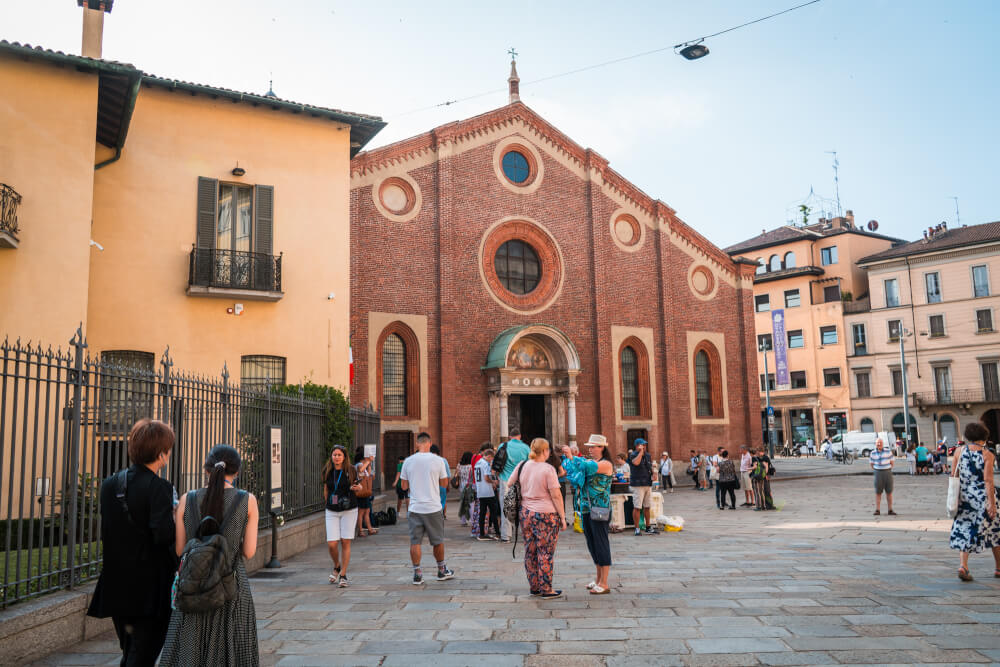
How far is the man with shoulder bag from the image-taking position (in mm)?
4254

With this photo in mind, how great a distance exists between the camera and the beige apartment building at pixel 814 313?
51844 millimetres

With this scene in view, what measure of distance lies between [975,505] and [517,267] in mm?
18656

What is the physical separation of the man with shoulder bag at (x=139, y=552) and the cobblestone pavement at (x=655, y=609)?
1.54 m

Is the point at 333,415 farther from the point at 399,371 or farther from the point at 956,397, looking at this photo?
the point at 956,397

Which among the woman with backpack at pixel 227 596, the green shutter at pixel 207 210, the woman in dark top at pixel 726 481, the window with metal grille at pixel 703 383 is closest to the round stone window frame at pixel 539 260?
the window with metal grille at pixel 703 383

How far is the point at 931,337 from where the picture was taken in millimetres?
47844

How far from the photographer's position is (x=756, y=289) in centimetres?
5591

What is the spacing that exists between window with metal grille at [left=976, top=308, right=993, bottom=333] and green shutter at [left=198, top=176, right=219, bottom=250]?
45169 millimetres

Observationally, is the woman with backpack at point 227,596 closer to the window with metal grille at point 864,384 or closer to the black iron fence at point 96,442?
the black iron fence at point 96,442

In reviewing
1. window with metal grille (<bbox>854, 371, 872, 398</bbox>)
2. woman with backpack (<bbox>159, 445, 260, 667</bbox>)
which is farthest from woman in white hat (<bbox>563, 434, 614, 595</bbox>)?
window with metal grille (<bbox>854, 371, 872, 398</bbox>)

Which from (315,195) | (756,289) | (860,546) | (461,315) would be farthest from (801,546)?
(756,289)

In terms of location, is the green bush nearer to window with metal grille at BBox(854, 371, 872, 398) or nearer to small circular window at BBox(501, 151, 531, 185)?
small circular window at BBox(501, 151, 531, 185)

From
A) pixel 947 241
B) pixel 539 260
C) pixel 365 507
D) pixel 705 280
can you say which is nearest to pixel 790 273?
pixel 947 241

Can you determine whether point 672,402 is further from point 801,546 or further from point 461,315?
point 801,546
